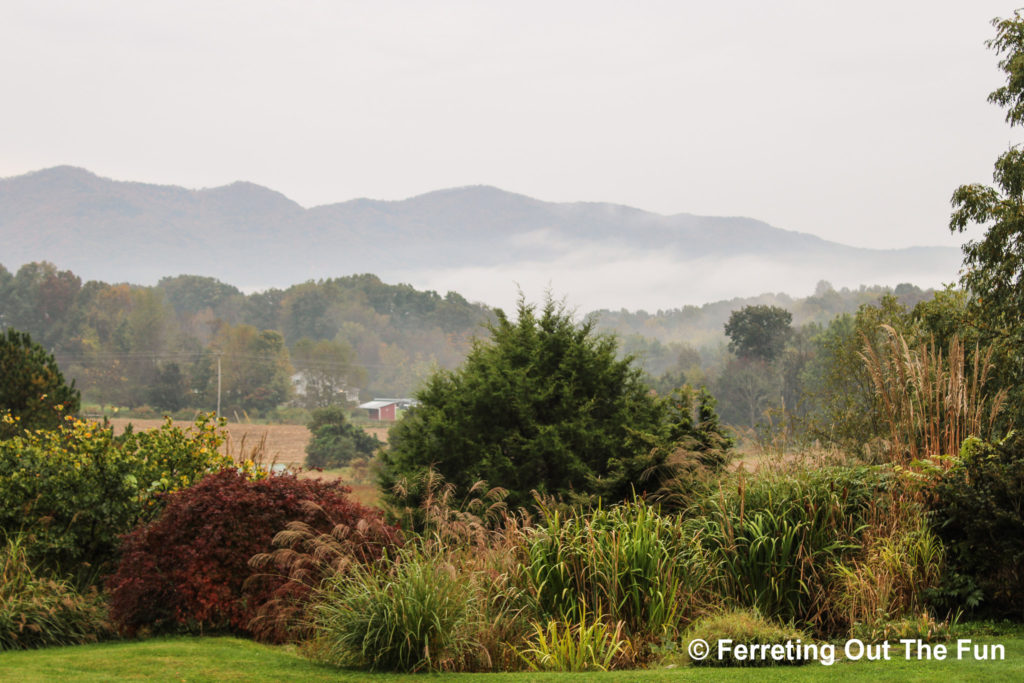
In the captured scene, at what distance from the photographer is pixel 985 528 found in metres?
6.84

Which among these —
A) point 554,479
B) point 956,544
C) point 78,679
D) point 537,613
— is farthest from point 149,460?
point 956,544

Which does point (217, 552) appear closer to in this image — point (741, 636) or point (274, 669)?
point (274, 669)

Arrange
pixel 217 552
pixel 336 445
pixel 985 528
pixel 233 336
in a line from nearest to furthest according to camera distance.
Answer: pixel 985 528 → pixel 217 552 → pixel 336 445 → pixel 233 336

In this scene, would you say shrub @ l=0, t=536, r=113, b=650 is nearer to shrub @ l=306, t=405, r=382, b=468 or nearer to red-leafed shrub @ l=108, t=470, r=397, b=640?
red-leafed shrub @ l=108, t=470, r=397, b=640

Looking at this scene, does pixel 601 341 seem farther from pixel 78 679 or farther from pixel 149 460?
pixel 78 679

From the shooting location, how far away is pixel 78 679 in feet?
18.4

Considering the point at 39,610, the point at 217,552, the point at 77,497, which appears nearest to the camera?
the point at 39,610

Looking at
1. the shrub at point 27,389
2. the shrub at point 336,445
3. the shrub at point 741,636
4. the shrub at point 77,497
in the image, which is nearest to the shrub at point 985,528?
the shrub at point 741,636

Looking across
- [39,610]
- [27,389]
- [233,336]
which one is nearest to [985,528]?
[39,610]

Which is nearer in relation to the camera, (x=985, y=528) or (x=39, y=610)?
(x=985, y=528)

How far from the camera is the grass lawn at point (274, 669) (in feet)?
17.5

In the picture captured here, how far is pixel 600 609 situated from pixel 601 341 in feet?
25.8

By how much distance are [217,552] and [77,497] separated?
181cm

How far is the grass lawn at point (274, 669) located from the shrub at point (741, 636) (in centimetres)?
31
